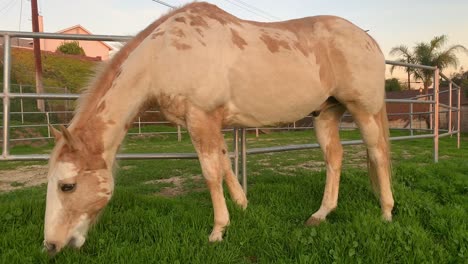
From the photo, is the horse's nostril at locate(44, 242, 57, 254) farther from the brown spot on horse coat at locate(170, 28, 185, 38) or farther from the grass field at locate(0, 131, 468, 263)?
the brown spot on horse coat at locate(170, 28, 185, 38)

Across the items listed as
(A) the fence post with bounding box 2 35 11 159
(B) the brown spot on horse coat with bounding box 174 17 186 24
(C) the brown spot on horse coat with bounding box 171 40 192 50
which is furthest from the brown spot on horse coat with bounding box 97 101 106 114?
(A) the fence post with bounding box 2 35 11 159

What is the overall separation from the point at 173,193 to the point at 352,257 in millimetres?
2645

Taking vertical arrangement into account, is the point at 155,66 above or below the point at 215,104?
above

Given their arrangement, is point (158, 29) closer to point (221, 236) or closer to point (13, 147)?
point (221, 236)

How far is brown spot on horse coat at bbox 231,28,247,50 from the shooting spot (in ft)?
8.79

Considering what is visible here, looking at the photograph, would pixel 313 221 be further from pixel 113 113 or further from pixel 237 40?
pixel 113 113

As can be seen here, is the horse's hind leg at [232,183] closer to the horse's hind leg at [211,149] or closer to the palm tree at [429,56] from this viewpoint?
the horse's hind leg at [211,149]

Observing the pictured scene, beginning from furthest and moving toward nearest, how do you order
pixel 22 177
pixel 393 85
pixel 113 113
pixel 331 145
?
pixel 393 85
pixel 22 177
pixel 331 145
pixel 113 113

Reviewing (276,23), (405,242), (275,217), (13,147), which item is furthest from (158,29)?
(13,147)

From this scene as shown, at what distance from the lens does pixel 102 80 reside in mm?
2494

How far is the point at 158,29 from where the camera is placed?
8.55 feet

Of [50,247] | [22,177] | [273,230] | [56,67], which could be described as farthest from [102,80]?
→ [56,67]

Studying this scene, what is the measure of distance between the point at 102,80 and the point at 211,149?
91cm

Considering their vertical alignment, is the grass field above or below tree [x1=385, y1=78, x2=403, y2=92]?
below
